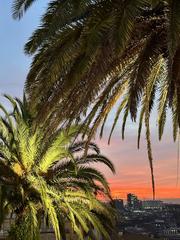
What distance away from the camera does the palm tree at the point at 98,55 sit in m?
8.76

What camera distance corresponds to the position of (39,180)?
22.2 m

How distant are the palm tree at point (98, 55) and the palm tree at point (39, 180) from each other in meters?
9.97

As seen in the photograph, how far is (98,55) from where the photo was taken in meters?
9.54

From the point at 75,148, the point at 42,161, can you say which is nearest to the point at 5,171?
the point at 42,161

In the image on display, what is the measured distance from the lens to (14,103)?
24.8 m

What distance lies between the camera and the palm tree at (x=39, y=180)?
866 inches

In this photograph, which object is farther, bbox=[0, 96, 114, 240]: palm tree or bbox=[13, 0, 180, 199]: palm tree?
bbox=[0, 96, 114, 240]: palm tree

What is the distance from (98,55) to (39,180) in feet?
43.5

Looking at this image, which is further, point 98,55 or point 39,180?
point 39,180

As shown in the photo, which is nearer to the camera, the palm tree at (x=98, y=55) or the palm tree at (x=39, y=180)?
A: the palm tree at (x=98, y=55)

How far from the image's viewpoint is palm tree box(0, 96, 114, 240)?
2200cm

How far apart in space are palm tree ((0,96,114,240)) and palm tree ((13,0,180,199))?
997cm

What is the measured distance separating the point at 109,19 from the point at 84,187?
15580mm

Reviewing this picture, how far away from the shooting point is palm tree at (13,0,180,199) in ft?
28.7
